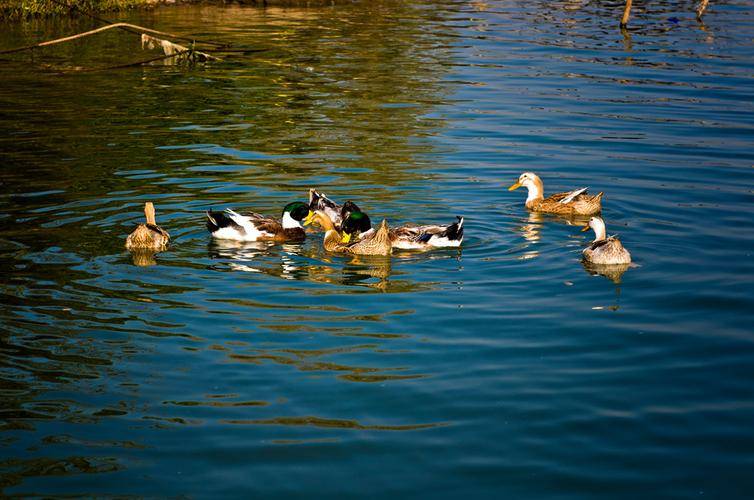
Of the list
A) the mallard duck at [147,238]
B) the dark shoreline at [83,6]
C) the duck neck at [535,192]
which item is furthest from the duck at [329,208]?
A: the dark shoreline at [83,6]

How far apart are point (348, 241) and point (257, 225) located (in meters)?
1.34

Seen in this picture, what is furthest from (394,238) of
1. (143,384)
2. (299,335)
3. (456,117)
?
(456,117)

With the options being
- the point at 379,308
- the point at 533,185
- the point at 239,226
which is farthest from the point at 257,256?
the point at 533,185

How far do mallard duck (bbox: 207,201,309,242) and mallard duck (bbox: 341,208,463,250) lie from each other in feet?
2.37

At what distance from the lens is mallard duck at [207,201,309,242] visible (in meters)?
14.2

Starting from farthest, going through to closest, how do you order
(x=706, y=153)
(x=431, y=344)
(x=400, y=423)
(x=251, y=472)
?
(x=706, y=153) < (x=431, y=344) < (x=400, y=423) < (x=251, y=472)

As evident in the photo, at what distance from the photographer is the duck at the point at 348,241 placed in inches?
534

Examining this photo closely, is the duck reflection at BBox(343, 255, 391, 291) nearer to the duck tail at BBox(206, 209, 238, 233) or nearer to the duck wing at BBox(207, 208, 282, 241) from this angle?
the duck wing at BBox(207, 208, 282, 241)

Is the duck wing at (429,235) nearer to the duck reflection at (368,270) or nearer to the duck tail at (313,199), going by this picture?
the duck reflection at (368,270)

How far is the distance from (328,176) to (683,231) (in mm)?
6483

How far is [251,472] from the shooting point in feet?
25.7

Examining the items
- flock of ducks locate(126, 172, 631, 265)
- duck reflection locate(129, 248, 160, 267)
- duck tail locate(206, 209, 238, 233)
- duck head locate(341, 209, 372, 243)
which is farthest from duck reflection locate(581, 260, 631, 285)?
duck reflection locate(129, 248, 160, 267)

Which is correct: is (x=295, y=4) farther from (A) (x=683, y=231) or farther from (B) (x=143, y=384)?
(B) (x=143, y=384)

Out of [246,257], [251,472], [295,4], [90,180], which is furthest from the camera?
[295,4]
